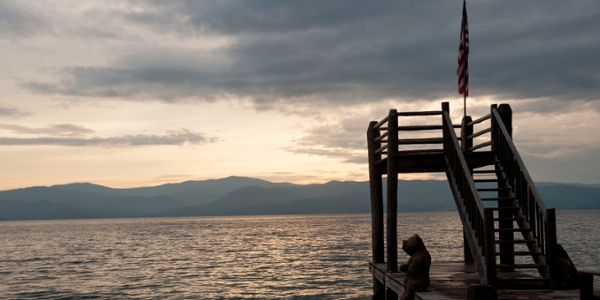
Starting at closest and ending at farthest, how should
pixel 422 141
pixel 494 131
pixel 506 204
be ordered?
pixel 506 204
pixel 494 131
pixel 422 141

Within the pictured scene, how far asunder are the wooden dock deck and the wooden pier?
17 mm

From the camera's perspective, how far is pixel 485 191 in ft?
53.6

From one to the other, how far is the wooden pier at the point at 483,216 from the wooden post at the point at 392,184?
3 centimetres

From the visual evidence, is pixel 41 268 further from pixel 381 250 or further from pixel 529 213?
pixel 529 213

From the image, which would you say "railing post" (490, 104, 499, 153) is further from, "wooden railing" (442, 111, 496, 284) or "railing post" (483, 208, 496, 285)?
"railing post" (483, 208, 496, 285)

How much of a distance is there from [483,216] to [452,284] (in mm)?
2260

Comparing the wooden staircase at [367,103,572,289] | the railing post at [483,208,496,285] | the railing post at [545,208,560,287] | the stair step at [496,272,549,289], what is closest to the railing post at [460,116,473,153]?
the wooden staircase at [367,103,572,289]

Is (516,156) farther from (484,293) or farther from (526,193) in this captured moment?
(484,293)

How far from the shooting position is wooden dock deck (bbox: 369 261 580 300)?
1180cm

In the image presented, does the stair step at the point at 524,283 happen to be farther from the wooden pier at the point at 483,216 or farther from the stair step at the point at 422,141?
the stair step at the point at 422,141

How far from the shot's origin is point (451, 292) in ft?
41.2

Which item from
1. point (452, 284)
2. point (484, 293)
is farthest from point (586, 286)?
point (452, 284)

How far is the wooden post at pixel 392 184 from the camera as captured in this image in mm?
16234

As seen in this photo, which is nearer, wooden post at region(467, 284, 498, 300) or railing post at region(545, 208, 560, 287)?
wooden post at region(467, 284, 498, 300)
